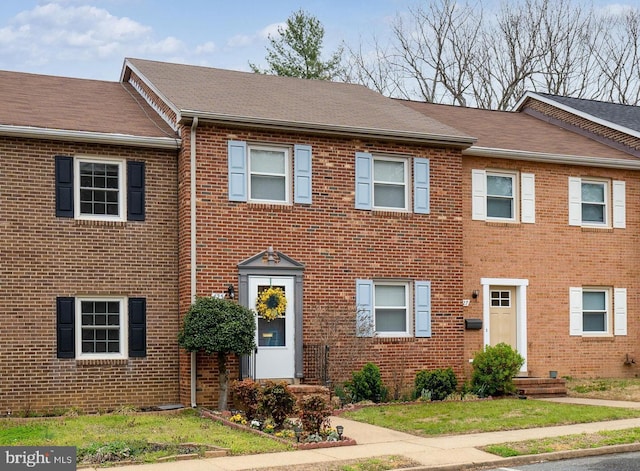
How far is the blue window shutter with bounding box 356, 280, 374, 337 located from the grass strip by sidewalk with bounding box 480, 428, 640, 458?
19.1ft

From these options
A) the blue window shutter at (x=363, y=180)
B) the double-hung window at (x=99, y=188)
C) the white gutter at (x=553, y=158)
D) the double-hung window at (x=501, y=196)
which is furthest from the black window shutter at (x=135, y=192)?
the double-hung window at (x=501, y=196)

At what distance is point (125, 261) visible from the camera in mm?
18016

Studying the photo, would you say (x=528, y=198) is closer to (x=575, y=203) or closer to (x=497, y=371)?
(x=575, y=203)

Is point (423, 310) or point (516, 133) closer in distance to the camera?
point (423, 310)

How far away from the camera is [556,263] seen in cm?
2211

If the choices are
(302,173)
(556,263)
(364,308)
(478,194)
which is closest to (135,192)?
(302,173)

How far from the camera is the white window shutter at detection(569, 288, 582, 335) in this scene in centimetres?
2220

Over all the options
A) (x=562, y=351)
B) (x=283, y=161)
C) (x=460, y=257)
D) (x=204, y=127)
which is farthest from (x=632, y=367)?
(x=204, y=127)

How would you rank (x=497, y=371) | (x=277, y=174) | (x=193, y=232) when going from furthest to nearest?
(x=497, y=371) → (x=277, y=174) → (x=193, y=232)

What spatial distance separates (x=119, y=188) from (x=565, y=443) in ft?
31.3

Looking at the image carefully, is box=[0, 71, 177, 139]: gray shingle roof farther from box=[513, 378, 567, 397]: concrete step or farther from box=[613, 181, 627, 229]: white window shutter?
box=[613, 181, 627, 229]: white window shutter

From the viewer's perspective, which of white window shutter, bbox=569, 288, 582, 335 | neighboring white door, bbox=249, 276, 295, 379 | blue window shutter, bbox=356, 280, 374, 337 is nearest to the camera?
neighboring white door, bbox=249, 276, 295, 379

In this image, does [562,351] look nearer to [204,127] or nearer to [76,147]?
[204,127]

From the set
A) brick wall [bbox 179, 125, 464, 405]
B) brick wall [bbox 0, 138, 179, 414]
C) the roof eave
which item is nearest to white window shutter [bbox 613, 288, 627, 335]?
brick wall [bbox 179, 125, 464, 405]
